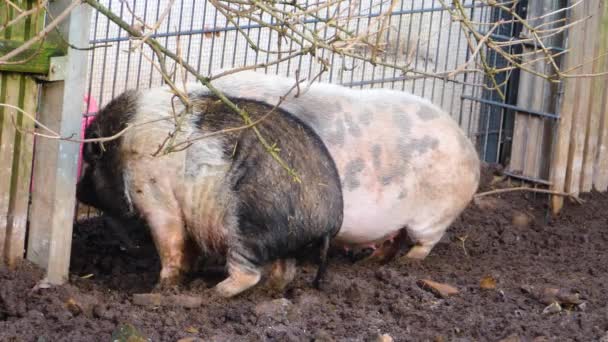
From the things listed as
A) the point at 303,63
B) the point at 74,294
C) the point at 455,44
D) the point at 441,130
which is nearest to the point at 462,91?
the point at 455,44

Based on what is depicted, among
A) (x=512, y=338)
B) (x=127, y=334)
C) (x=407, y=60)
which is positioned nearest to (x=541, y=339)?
(x=512, y=338)

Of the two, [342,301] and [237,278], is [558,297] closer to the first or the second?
[342,301]

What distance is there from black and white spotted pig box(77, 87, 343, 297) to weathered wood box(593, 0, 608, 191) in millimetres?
2970

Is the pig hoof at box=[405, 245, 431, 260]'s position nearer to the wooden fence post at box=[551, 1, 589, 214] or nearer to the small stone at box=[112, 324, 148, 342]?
the wooden fence post at box=[551, 1, 589, 214]

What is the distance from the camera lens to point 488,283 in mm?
5230

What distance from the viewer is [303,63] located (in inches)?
304

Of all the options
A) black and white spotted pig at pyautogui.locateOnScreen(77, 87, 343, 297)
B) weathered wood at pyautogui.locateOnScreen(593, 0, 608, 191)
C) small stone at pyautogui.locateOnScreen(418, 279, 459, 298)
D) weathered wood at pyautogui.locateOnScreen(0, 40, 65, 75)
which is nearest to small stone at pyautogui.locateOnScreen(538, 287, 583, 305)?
small stone at pyautogui.locateOnScreen(418, 279, 459, 298)

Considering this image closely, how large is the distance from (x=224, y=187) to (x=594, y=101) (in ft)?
11.1

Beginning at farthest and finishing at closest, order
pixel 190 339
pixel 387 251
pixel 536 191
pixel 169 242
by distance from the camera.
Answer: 1. pixel 536 191
2. pixel 387 251
3. pixel 169 242
4. pixel 190 339

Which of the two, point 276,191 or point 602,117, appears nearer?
point 276,191

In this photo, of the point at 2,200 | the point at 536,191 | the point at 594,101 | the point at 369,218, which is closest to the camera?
the point at 2,200

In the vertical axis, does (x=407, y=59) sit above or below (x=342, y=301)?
above

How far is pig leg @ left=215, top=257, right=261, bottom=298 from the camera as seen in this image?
15.6 feet

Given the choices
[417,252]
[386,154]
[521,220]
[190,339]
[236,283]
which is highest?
[386,154]
